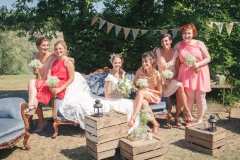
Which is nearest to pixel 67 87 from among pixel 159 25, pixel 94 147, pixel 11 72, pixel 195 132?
pixel 94 147

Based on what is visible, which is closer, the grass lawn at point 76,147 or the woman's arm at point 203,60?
the grass lawn at point 76,147

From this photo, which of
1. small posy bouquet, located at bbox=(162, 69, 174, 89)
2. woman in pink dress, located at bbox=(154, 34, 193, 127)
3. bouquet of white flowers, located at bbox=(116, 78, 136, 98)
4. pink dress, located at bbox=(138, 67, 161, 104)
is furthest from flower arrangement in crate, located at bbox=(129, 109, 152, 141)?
woman in pink dress, located at bbox=(154, 34, 193, 127)

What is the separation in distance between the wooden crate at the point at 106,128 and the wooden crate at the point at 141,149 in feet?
0.64

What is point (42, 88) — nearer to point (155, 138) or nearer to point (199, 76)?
point (155, 138)

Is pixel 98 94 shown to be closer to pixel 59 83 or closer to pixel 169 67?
pixel 59 83

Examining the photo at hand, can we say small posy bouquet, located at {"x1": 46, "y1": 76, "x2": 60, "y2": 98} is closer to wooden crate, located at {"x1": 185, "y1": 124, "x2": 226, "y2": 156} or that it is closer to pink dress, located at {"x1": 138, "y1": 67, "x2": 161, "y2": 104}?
pink dress, located at {"x1": 138, "y1": 67, "x2": 161, "y2": 104}

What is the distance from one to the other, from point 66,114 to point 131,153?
6.07ft

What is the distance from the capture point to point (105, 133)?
4082 millimetres

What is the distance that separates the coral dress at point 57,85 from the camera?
5238 millimetres

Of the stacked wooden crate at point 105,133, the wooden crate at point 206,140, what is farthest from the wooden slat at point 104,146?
the wooden crate at point 206,140

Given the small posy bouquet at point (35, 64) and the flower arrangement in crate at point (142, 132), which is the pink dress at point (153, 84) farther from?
the small posy bouquet at point (35, 64)

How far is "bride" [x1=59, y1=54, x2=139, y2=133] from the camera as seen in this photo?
5.16 m

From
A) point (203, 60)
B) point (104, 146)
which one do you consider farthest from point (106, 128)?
point (203, 60)

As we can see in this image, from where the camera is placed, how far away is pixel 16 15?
879 cm
